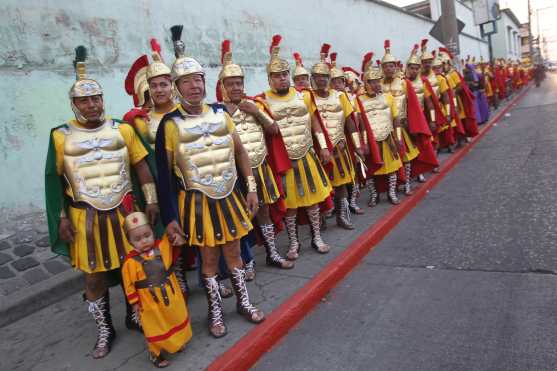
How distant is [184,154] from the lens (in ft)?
9.59

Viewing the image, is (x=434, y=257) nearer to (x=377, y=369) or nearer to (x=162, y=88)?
(x=377, y=369)

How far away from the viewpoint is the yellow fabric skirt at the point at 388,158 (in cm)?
609

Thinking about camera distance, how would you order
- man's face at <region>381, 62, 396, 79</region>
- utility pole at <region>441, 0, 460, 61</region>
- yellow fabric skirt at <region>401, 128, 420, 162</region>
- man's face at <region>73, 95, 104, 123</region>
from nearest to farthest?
man's face at <region>73, 95, 104, 123</region>, yellow fabric skirt at <region>401, 128, 420, 162</region>, man's face at <region>381, 62, 396, 79</region>, utility pole at <region>441, 0, 460, 61</region>

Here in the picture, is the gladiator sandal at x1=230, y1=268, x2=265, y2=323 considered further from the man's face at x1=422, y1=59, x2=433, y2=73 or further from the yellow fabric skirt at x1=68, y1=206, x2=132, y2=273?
the man's face at x1=422, y1=59, x2=433, y2=73

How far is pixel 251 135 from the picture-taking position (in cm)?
408

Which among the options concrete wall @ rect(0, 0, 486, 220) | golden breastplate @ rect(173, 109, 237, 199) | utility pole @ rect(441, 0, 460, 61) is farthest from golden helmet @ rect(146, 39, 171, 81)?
utility pole @ rect(441, 0, 460, 61)

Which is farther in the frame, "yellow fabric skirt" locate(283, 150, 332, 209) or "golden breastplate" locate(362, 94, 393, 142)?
"golden breastplate" locate(362, 94, 393, 142)

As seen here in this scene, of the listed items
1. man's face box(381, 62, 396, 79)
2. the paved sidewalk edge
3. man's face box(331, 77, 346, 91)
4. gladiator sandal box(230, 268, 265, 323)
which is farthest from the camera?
man's face box(381, 62, 396, 79)

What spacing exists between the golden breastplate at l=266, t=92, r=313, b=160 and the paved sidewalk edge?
2.66 metres

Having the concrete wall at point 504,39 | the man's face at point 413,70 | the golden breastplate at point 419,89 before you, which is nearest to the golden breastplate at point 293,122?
the golden breastplate at point 419,89

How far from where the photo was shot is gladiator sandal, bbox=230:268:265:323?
3205 millimetres

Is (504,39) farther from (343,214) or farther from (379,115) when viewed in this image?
(343,214)

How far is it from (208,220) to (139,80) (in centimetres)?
191

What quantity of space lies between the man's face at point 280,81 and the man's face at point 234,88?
56 centimetres
